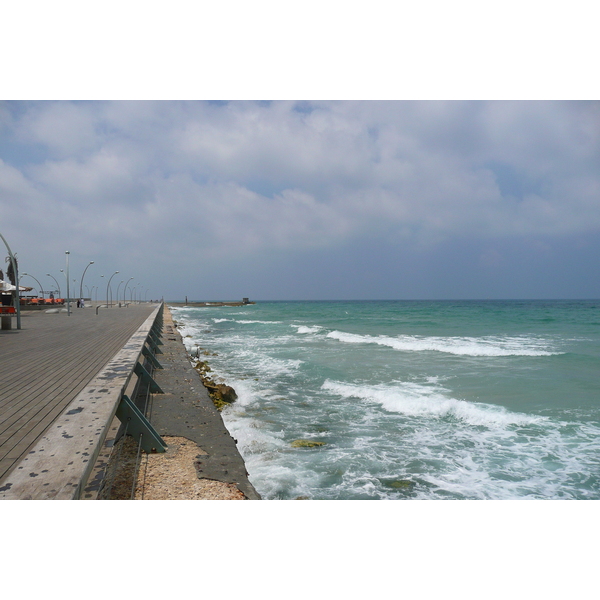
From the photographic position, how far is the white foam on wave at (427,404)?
333 inches

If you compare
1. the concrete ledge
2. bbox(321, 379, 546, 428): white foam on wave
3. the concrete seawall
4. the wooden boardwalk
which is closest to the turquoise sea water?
bbox(321, 379, 546, 428): white foam on wave

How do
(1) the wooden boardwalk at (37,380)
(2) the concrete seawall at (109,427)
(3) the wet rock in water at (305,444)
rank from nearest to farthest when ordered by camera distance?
(2) the concrete seawall at (109,427), (1) the wooden boardwalk at (37,380), (3) the wet rock in water at (305,444)

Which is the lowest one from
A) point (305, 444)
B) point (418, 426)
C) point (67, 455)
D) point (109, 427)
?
point (418, 426)

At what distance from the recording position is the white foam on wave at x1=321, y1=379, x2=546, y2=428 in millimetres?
8469

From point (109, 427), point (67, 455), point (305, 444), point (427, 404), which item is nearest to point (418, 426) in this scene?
point (427, 404)

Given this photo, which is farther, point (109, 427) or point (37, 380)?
point (37, 380)

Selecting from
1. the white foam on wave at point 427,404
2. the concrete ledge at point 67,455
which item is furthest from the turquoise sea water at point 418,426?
the concrete ledge at point 67,455

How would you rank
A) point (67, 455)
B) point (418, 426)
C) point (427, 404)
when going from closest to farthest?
point (67, 455) → point (418, 426) → point (427, 404)

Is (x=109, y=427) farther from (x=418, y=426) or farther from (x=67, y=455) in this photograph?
(x=418, y=426)

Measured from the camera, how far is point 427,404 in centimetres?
940

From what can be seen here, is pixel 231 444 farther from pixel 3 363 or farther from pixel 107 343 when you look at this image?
pixel 107 343

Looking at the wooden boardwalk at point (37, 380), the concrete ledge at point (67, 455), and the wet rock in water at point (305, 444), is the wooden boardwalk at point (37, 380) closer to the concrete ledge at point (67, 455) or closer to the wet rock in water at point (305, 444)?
the concrete ledge at point (67, 455)

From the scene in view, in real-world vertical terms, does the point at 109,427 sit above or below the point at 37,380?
above

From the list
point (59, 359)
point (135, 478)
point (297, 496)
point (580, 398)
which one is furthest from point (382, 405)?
point (59, 359)
